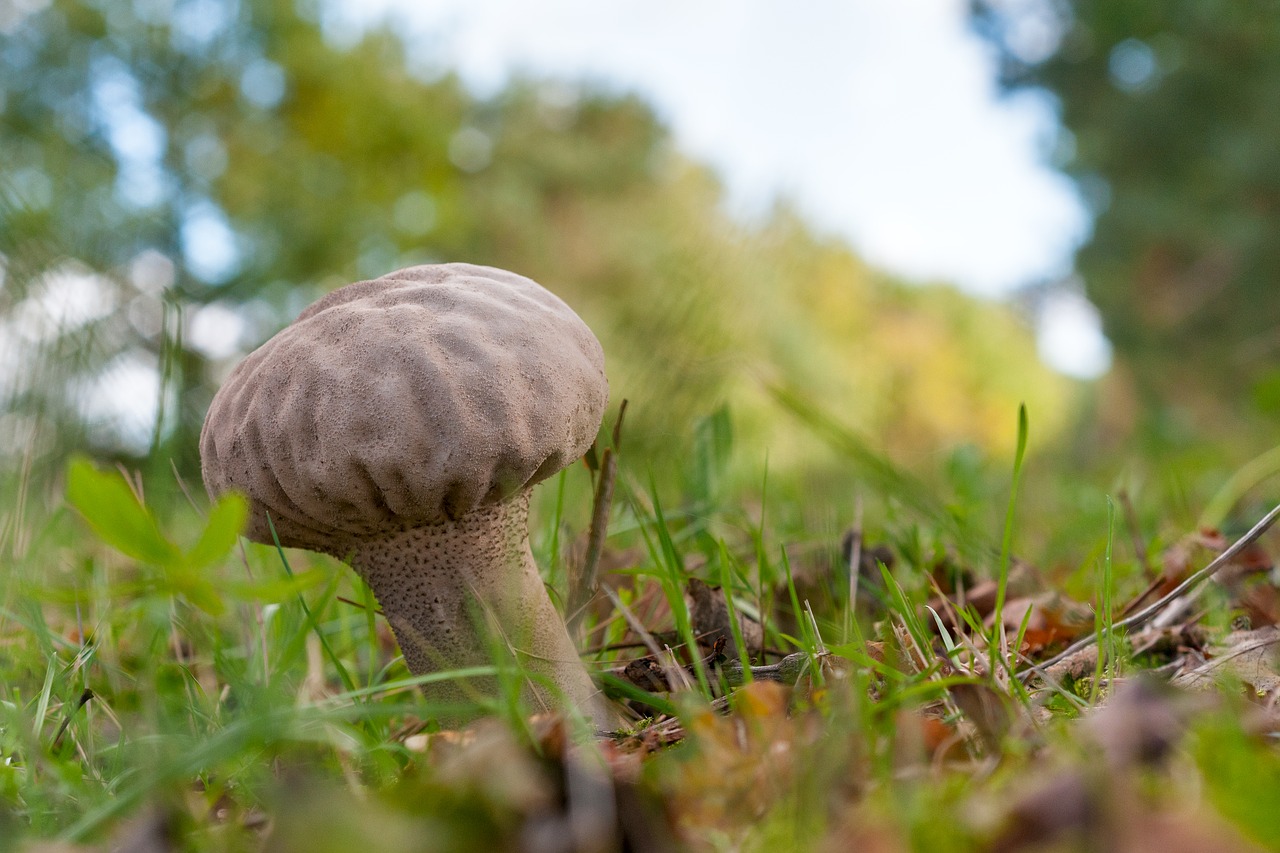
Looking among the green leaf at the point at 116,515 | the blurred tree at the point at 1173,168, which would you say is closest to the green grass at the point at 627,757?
the green leaf at the point at 116,515

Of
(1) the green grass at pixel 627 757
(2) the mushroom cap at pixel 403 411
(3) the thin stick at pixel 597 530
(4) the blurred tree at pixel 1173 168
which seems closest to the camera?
(1) the green grass at pixel 627 757

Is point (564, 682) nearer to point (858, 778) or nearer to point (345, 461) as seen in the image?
point (345, 461)

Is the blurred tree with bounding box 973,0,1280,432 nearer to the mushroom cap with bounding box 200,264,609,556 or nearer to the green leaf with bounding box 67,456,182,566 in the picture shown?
the mushroom cap with bounding box 200,264,609,556

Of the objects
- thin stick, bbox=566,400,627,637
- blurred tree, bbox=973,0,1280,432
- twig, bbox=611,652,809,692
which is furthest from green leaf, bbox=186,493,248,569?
blurred tree, bbox=973,0,1280,432

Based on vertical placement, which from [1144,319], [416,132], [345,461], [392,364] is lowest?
[1144,319]

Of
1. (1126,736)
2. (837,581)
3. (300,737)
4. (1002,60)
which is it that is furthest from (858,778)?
(1002,60)

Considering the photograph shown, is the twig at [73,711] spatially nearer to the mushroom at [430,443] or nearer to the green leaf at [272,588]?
the mushroom at [430,443]

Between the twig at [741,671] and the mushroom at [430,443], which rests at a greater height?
the mushroom at [430,443]
